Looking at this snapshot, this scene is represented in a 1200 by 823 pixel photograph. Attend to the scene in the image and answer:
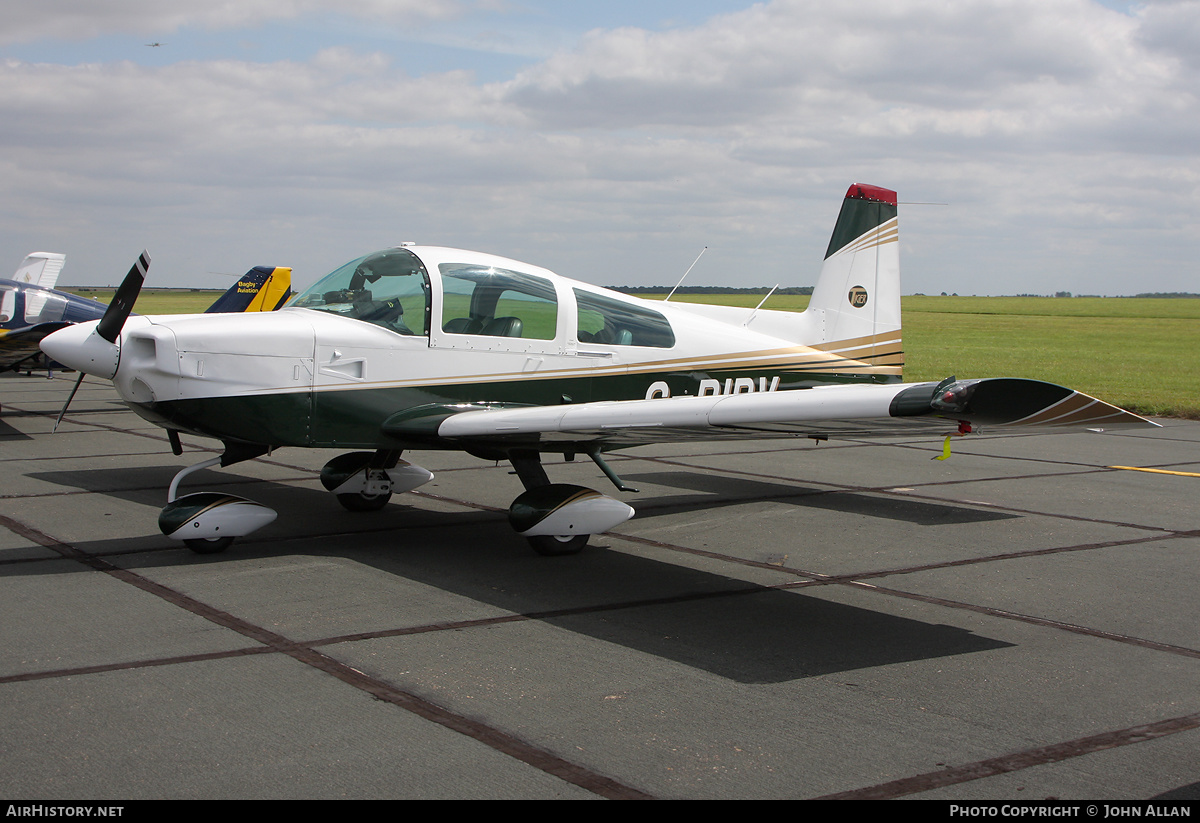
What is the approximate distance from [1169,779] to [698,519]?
5.06m

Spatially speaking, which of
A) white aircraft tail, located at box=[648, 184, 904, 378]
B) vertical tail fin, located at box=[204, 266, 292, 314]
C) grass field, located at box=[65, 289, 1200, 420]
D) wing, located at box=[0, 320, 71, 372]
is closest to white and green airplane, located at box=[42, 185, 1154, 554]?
white aircraft tail, located at box=[648, 184, 904, 378]

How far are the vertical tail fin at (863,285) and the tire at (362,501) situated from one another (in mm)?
4222

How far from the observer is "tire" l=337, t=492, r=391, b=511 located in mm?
8521

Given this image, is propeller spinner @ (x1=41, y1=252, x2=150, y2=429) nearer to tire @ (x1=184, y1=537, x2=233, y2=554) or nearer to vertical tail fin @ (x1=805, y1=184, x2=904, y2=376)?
tire @ (x1=184, y1=537, x2=233, y2=554)

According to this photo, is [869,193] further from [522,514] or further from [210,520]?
[210,520]

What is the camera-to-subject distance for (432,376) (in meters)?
7.20

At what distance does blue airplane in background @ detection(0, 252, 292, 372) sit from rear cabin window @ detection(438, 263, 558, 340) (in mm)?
7357

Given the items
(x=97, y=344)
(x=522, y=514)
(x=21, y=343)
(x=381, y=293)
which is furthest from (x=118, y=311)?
(x=21, y=343)

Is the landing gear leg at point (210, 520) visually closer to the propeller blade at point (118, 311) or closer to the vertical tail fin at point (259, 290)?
the propeller blade at point (118, 311)

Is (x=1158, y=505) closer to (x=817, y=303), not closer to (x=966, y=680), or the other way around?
(x=817, y=303)

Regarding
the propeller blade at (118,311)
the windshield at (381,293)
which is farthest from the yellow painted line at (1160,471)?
the propeller blade at (118,311)

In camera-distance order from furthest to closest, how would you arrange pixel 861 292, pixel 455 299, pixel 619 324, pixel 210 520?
1. pixel 861 292
2. pixel 619 324
3. pixel 455 299
4. pixel 210 520

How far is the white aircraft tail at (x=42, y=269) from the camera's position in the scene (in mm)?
30312

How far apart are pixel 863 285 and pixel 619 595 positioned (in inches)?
196
